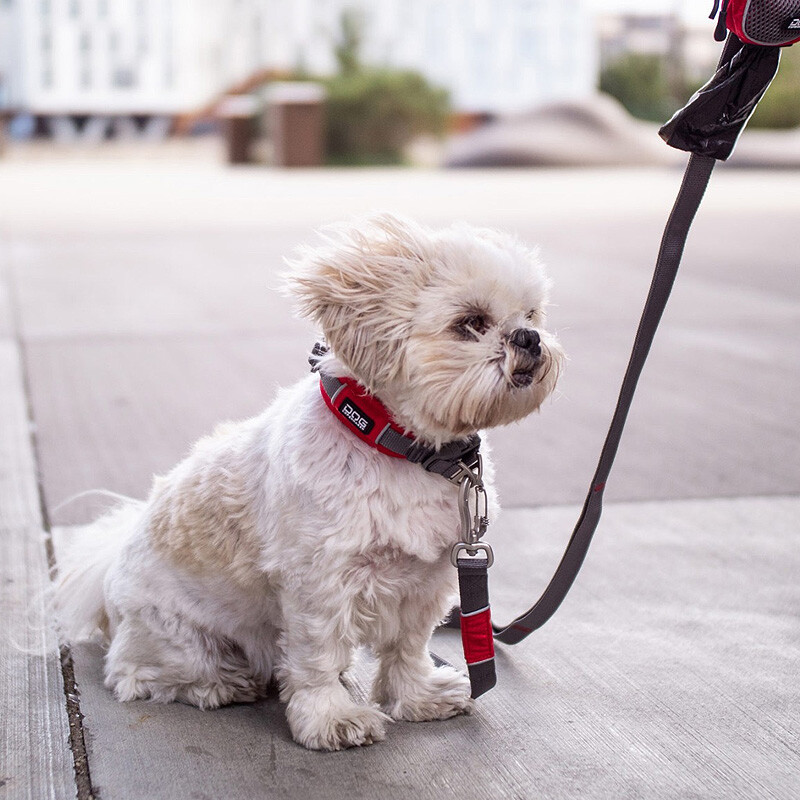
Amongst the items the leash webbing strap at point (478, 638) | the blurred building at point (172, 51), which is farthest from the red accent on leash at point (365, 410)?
the blurred building at point (172, 51)

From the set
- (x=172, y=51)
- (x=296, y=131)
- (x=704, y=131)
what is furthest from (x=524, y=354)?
(x=172, y=51)

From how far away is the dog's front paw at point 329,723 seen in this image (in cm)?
299

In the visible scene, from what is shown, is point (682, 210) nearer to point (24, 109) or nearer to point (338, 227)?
point (338, 227)

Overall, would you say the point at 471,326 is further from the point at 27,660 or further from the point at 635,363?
the point at 27,660

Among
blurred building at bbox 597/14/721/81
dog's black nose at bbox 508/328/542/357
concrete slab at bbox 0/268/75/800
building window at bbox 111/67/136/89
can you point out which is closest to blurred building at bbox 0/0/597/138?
building window at bbox 111/67/136/89

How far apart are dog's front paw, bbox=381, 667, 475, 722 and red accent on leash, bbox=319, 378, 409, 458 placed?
2.25 feet

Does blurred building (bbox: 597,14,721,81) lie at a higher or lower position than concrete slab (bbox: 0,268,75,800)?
lower

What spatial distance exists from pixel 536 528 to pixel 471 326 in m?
2.03

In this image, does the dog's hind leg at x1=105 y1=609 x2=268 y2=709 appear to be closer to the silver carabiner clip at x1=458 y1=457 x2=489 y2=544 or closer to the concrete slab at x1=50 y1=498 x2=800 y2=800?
the concrete slab at x1=50 y1=498 x2=800 y2=800

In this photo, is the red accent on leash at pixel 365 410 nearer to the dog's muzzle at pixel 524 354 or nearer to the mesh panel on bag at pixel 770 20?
the dog's muzzle at pixel 524 354

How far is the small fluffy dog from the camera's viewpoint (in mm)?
2846

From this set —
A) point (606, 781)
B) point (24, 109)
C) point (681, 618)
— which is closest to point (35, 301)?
point (681, 618)

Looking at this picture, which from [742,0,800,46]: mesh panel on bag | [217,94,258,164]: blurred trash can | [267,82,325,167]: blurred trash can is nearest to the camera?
[742,0,800,46]: mesh panel on bag

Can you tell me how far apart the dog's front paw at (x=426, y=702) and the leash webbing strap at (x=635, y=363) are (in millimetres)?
359
